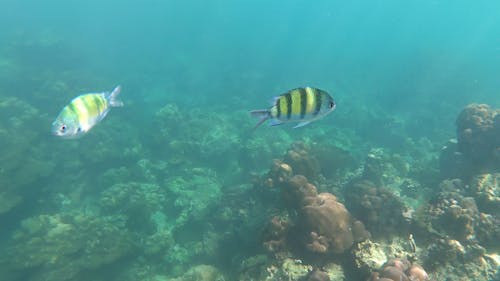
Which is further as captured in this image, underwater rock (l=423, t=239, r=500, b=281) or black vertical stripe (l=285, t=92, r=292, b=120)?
underwater rock (l=423, t=239, r=500, b=281)

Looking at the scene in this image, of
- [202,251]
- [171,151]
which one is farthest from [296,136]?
[202,251]

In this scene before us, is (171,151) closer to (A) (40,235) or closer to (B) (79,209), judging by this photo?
(B) (79,209)

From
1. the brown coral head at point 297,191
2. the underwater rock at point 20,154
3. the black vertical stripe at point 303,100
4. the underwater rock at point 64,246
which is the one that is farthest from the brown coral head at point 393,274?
the underwater rock at point 20,154

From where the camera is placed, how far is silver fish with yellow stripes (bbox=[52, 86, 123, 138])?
3.67 m

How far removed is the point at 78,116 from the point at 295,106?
2.54 metres

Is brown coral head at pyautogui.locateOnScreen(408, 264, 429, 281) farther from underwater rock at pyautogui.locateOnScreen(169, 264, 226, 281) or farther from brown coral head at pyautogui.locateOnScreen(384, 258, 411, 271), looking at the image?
underwater rock at pyautogui.locateOnScreen(169, 264, 226, 281)

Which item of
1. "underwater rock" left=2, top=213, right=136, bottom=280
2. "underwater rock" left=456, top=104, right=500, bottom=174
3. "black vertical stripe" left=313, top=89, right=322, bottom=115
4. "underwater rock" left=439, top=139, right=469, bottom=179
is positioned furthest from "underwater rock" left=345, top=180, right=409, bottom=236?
"underwater rock" left=2, top=213, right=136, bottom=280

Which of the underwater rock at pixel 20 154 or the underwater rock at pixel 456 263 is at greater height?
the underwater rock at pixel 20 154

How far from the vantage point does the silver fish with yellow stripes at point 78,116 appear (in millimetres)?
3666

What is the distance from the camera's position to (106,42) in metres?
41.2

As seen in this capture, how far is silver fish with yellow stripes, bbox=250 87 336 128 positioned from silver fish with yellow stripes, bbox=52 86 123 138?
6.96ft

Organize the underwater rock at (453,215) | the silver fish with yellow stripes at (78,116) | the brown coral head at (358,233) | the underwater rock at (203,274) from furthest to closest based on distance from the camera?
the underwater rock at (203,274) → the underwater rock at (453,215) → the brown coral head at (358,233) → the silver fish with yellow stripes at (78,116)

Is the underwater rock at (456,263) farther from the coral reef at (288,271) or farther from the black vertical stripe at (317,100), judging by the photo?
the black vertical stripe at (317,100)

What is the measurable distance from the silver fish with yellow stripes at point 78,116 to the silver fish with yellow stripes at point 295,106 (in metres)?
2.12
